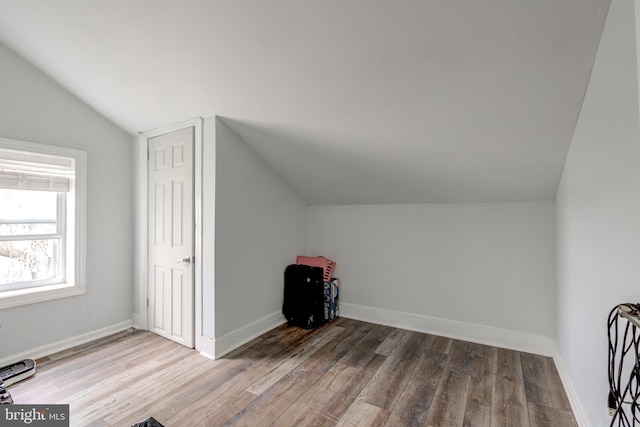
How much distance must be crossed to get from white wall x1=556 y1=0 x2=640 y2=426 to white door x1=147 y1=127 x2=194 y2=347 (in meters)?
2.74

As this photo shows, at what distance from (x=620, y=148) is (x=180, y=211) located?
2945 millimetres

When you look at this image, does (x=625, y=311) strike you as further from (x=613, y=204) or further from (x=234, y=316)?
(x=234, y=316)

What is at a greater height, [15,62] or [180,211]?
[15,62]

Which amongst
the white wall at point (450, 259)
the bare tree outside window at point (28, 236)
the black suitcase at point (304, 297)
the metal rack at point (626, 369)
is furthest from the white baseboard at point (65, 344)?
the metal rack at point (626, 369)

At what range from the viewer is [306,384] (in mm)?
2084

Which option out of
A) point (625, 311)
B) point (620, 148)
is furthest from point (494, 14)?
point (625, 311)

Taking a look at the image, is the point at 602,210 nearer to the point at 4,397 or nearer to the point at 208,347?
the point at 208,347

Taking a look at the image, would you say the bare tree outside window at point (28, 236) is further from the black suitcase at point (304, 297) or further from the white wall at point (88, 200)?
the black suitcase at point (304, 297)

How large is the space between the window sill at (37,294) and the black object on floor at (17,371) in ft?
1.54

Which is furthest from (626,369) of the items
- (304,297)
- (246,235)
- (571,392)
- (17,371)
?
(17,371)

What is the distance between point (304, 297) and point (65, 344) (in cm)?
221

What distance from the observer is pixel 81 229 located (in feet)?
8.95

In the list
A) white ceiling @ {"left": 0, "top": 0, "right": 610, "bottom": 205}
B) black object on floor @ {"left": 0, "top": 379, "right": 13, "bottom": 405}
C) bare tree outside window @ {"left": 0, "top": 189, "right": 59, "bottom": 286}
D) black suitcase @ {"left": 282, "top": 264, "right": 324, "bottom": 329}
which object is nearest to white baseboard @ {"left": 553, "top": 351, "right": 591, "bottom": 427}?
white ceiling @ {"left": 0, "top": 0, "right": 610, "bottom": 205}

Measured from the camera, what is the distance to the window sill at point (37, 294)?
2336 millimetres
